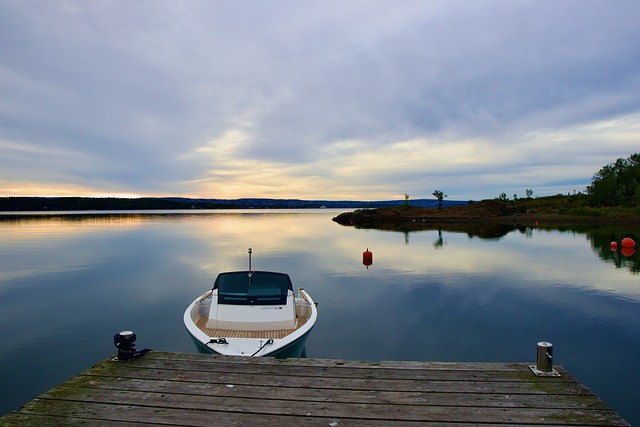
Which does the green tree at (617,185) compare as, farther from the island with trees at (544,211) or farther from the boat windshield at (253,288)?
the boat windshield at (253,288)

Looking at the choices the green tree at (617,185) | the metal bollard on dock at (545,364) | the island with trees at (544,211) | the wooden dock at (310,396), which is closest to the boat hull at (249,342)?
the wooden dock at (310,396)

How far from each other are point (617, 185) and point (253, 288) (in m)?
114

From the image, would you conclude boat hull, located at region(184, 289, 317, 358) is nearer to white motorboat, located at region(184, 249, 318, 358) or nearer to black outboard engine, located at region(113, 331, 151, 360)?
white motorboat, located at region(184, 249, 318, 358)

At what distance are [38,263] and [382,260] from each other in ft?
97.9

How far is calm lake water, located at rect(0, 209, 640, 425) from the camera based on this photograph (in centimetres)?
1251

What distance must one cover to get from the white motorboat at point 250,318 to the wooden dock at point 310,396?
6.95 feet

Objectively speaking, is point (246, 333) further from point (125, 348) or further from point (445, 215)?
point (445, 215)

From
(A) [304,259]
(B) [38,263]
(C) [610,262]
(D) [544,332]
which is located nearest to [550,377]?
(D) [544,332]

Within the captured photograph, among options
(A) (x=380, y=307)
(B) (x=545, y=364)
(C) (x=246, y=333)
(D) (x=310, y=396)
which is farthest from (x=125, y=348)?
(A) (x=380, y=307)

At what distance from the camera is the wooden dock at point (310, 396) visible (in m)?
5.22

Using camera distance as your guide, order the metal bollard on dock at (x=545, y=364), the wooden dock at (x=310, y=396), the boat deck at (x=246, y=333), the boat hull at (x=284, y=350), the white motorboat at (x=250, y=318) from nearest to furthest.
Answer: the wooden dock at (x=310, y=396) → the metal bollard on dock at (x=545, y=364) → the boat hull at (x=284, y=350) → the white motorboat at (x=250, y=318) → the boat deck at (x=246, y=333)

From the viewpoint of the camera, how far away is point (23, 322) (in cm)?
1656

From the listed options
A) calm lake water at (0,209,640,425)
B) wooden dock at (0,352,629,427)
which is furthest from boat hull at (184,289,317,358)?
calm lake water at (0,209,640,425)

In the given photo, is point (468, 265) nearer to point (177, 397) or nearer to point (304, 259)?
point (304, 259)
